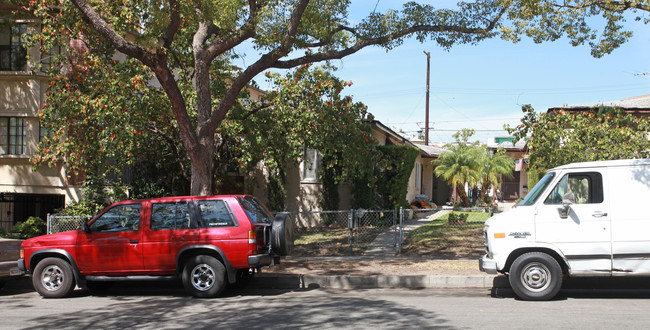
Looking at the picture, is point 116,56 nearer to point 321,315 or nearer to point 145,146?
point 145,146

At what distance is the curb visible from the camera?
404 inches

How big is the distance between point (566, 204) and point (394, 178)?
1153cm

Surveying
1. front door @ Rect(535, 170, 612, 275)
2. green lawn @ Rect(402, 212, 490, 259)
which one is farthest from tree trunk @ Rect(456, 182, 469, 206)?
front door @ Rect(535, 170, 612, 275)

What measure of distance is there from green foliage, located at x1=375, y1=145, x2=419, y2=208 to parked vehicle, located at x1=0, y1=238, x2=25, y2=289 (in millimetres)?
12250

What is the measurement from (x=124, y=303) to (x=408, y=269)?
539 cm

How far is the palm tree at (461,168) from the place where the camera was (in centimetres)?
2778

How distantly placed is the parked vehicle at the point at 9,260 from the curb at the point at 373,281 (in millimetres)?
4195

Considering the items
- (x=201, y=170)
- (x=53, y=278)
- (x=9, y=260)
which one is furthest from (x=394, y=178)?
(x=9, y=260)

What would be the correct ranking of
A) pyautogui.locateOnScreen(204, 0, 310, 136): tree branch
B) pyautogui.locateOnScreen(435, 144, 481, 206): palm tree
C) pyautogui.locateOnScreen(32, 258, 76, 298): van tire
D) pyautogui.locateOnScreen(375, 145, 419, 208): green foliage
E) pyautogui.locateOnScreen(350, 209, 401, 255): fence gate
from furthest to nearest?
1. pyautogui.locateOnScreen(435, 144, 481, 206): palm tree
2. pyautogui.locateOnScreen(375, 145, 419, 208): green foliage
3. pyautogui.locateOnScreen(350, 209, 401, 255): fence gate
4. pyautogui.locateOnScreen(204, 0, 310, 136): tree branch
5. pyautogui.locateOnScreen(32, 258, 76, 298): van tire

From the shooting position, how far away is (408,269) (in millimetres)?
11422

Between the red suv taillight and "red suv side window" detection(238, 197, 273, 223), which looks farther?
"red suv side window" detection(238, 197, 273, 223)

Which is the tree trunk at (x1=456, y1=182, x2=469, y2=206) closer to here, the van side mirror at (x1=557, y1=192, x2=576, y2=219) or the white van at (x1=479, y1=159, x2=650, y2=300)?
the white van at (x1=479, y1=159, x2=650, y2=300)

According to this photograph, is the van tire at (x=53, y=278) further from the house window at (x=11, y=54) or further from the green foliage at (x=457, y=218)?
the green foliage at (x=457, y=218)

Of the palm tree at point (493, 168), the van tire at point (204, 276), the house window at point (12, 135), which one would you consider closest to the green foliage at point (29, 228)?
the house window at point (12, 135)
